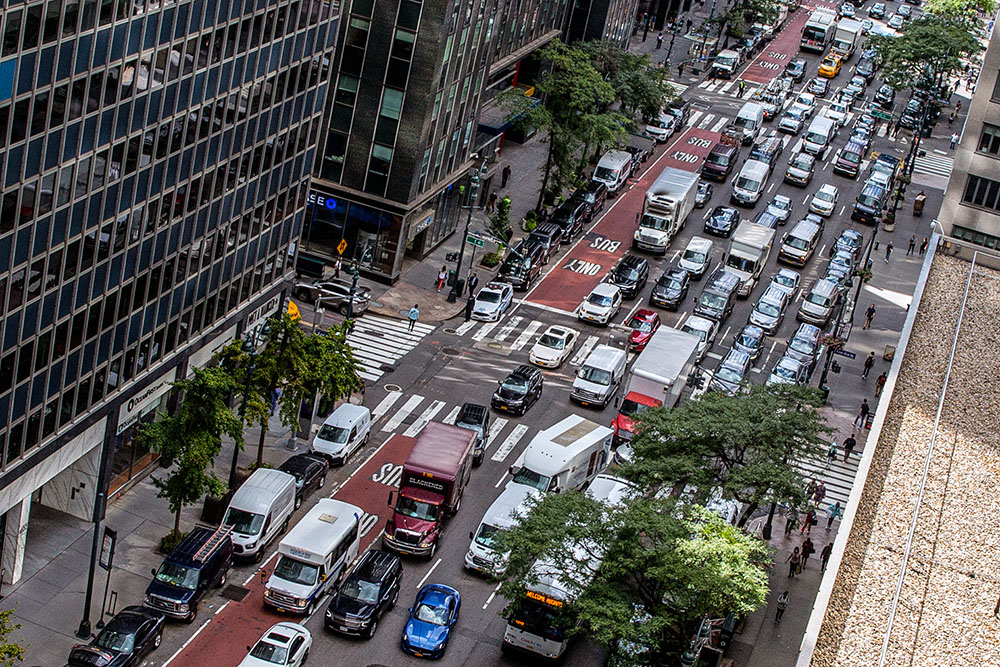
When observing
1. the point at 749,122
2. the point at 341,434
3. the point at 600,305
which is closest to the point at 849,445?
the point at 600,305

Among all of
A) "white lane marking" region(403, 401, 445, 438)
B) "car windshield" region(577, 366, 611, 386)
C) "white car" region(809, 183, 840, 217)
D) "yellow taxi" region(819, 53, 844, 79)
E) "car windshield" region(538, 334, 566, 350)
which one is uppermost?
"yellow taxi" region(819, 53, 844, 79)

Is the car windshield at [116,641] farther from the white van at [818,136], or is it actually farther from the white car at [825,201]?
the white van at [818,136]

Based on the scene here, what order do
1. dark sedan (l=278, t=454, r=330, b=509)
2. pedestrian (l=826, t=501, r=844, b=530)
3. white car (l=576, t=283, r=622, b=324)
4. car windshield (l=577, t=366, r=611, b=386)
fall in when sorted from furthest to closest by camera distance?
white car (l=576, t=283, r=622, b=324) → car windshield (l=577, t=366, r=611, b=386) → pedestrian (l=826, t=501, r=844, b=530) → dark sedan (l=278, t=454, r=330, b=509)

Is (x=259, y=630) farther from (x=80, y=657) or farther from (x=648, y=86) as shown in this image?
(x=648, y=86)

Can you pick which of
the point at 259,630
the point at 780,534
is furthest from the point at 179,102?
the point at 780,534

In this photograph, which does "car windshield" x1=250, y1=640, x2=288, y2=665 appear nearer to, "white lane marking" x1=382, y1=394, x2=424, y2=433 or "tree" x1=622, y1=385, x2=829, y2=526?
"tree" x1=622, y1=385, x2=829, y2=526

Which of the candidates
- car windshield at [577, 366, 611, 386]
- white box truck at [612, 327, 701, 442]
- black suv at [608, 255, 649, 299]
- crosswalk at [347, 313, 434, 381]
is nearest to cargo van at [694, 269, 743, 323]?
black suv at [608, 255, 649, 299]

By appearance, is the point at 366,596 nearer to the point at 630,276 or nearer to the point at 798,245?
A: the point at 630,276
